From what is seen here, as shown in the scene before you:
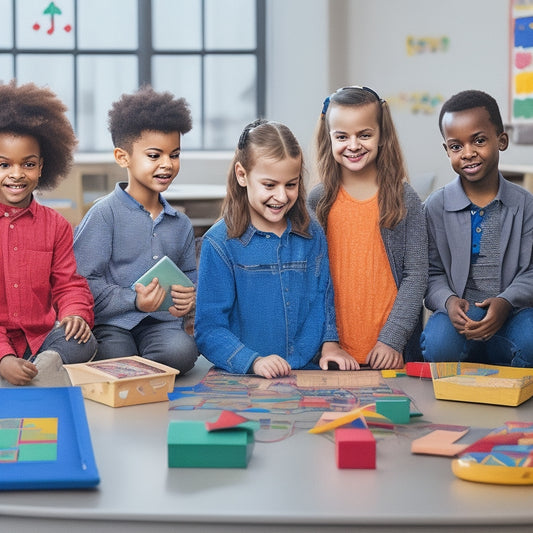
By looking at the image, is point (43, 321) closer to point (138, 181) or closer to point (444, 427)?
point (138, 181)

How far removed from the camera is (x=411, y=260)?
2467mm

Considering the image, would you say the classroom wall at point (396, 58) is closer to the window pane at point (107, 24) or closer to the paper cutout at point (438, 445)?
the window pane at point (107, 24)

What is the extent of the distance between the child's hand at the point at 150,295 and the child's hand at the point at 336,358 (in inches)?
17.8

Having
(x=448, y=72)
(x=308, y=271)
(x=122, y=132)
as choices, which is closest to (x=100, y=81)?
(x=448, y=72)

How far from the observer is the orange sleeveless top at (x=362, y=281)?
2502mm

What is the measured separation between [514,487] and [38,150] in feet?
5.00

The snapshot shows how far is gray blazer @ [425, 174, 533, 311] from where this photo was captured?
242cm

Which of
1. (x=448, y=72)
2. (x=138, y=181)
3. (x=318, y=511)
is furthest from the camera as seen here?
(x=448, y=72)

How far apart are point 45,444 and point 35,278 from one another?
0.92 meters

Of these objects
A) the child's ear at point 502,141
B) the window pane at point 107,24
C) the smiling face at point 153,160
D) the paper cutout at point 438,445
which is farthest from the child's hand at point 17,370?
the window pane at point 107,24

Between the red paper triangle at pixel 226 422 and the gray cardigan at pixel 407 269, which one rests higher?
the gray cardigan at pixel 407 269

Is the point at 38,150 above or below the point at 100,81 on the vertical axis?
below

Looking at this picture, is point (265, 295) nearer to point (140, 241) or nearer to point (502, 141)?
point (140, 241)

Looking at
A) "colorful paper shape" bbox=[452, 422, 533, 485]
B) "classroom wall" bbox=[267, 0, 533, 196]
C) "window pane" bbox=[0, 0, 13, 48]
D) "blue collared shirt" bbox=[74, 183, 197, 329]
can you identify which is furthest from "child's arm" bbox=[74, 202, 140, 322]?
"window pane" bbox=[0, 0, 13, 48]
